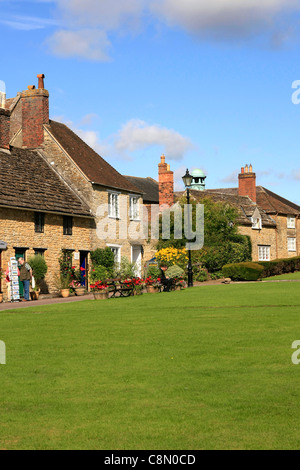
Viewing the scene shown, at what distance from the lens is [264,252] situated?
204ft

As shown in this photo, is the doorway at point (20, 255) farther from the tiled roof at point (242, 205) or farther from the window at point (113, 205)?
the tiled roof at point (242, 205)

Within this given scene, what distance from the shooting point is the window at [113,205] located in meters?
42.7

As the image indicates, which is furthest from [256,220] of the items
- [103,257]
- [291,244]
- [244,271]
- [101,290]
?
[101,290]

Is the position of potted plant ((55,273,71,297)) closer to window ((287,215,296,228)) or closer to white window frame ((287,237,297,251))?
white window frame ((287,237,297,251))

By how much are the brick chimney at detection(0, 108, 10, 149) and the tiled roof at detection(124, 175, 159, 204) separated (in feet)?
95.8

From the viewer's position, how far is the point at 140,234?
4634cm

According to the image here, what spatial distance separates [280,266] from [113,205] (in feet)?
52.3

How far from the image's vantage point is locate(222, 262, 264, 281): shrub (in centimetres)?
4353

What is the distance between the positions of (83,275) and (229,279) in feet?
32.4

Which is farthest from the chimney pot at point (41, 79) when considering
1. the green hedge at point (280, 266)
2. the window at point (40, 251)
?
the green hedge at point (280, 266)

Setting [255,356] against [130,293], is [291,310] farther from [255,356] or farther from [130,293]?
[130,293]

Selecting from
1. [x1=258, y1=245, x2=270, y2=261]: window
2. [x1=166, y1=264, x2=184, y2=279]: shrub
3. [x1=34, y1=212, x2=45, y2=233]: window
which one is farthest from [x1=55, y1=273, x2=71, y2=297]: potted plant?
[x1=258, y1=245, x2=270, y2=261]: window

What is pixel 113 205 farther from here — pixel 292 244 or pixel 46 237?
pixel 292 244
